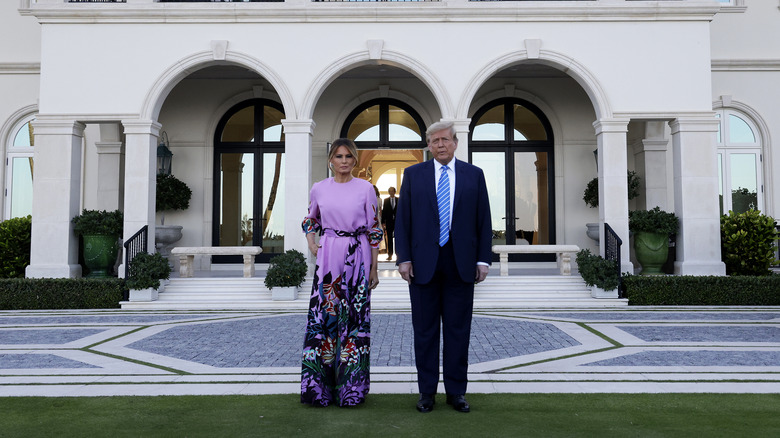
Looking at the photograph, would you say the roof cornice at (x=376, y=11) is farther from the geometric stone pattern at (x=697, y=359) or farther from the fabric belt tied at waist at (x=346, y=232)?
the fabric belt tied at waist at (x=346, y=232)

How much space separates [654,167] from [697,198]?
2822 millimetres

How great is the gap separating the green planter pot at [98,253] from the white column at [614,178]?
902 cm

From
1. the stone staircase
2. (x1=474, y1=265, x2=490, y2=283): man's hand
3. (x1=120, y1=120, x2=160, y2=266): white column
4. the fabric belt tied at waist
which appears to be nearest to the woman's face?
the fabric belt tied at waist

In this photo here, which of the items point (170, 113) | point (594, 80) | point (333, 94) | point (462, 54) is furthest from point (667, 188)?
point (170, 113)

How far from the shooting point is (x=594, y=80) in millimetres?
10781

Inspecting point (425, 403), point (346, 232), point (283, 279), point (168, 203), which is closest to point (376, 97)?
point (168, 203)

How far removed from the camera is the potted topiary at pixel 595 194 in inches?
498

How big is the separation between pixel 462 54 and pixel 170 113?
23.9ft

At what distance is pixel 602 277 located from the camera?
9914 mm

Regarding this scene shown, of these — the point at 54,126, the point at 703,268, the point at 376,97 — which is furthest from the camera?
the point at 376,97

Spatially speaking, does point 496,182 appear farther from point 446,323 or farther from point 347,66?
point 446,323

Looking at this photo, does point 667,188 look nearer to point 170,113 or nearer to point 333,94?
point 333,94

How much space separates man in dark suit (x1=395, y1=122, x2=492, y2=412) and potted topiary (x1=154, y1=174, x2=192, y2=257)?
1007cm

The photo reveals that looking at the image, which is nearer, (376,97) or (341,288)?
(341,288)
